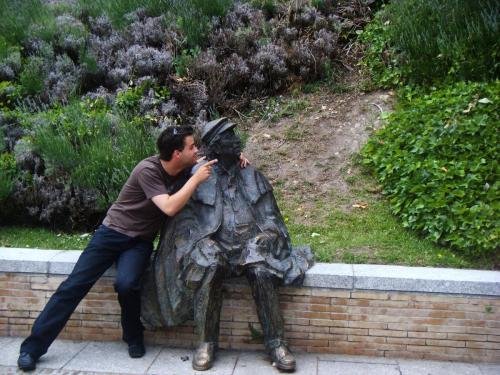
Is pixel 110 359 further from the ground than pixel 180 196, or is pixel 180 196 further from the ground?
pixel 180 196

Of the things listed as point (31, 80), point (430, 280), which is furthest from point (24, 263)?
point (31, 80)

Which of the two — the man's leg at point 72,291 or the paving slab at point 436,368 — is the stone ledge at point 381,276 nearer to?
the man's leg at point 72,291

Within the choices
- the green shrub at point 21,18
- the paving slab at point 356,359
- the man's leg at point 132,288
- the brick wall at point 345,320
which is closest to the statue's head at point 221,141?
the man's leg at point 132,288

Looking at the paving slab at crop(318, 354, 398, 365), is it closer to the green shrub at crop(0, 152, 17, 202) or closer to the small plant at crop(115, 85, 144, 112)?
the green shrub at crop(0, 152, 17, 202)

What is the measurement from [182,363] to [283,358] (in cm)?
78

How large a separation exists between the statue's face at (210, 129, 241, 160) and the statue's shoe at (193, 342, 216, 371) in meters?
1.44

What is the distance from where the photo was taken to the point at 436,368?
4.63 m

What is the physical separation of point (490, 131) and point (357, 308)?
2.56m

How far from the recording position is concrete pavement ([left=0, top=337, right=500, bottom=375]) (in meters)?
4.57

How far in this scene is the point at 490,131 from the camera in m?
6.16

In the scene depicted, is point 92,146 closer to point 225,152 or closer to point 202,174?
point 225,152

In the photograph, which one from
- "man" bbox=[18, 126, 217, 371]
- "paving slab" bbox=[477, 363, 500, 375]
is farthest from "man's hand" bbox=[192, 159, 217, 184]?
"paving slab" bbox=[477, 363, 500, 375]

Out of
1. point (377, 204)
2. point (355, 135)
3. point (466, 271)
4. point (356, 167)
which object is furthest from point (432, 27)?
point (466, 271)

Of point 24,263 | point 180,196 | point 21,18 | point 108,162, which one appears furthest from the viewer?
point 21,18
